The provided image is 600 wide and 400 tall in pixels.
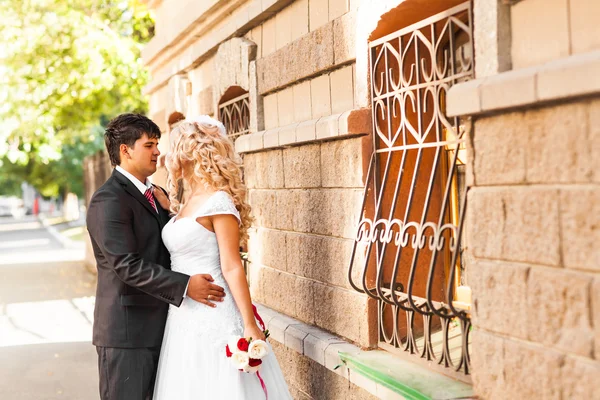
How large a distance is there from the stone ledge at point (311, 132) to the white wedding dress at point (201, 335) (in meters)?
1.10

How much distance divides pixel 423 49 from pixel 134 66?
41.9 ft

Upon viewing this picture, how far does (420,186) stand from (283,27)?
2085mm

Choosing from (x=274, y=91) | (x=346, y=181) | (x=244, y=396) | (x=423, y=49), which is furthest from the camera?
(x=274, y=91)

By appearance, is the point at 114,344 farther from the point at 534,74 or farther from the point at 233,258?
the point at 534,74

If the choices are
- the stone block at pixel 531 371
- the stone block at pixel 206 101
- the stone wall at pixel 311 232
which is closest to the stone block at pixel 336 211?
the stone wall at pixel 311 232

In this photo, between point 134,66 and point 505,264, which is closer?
point 505,264

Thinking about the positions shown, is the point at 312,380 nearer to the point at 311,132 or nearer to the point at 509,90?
the point at 311,132

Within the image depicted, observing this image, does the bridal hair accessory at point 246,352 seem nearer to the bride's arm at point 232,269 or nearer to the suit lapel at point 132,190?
the bride's arm at point 232,269

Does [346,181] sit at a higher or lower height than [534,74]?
lower

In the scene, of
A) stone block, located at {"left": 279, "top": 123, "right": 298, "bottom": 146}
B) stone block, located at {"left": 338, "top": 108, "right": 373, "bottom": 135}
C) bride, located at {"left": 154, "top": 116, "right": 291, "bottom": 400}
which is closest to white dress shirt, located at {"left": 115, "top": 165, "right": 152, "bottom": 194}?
bride, located at {"left": 154, "top": 116, "right": 291, "bottom": 400}

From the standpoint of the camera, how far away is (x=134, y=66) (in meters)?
16.9

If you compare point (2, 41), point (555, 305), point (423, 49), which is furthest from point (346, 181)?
point (2, 41)

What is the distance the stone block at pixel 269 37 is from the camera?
21.7 ft

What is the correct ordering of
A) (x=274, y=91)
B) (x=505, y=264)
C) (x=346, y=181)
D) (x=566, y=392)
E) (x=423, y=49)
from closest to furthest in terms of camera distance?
(x=566, y=392), (x=505, y=264), (x=423, y=49), (x=346, y=181), (x=274, y=91)
